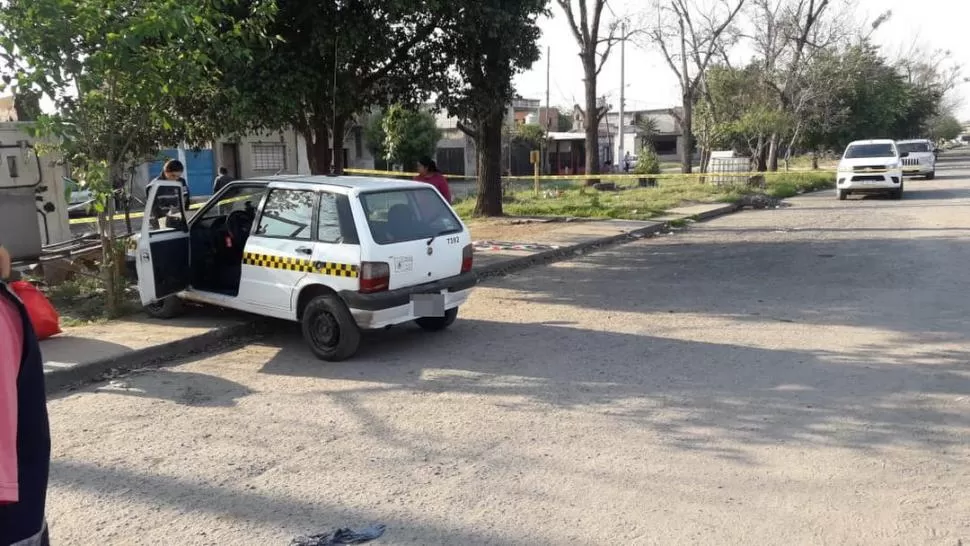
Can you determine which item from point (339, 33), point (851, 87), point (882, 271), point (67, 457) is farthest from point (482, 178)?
point (851, 87)

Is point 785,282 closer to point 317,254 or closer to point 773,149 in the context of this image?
point 317,254

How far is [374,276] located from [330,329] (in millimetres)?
667

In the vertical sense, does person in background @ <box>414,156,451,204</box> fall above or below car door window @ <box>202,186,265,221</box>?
above

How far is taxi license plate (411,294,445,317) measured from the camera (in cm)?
695

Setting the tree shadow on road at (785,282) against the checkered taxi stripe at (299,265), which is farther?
the tree shadow on road at (785,282)

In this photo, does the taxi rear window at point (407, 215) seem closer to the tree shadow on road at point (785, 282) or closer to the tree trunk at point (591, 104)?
the tree shadow on road at point (785, 282)

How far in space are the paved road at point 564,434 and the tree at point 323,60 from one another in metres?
3.86

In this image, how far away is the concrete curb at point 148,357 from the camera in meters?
6.36

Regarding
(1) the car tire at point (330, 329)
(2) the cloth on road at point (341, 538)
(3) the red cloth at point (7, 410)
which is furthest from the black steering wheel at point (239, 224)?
(3) the red cloth at point (7, 410)

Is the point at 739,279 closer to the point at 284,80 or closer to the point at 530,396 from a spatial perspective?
the point at 530,396

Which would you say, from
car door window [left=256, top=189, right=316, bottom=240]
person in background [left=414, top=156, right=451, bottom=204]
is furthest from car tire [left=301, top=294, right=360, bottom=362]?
person in background [left=414, top=156, right=451, bottom=204]

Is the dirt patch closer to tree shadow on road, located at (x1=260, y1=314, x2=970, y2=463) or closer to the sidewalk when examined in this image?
the sidewalk

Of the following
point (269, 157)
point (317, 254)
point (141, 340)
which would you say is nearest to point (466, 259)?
point (317, 254)

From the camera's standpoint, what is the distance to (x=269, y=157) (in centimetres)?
3784
